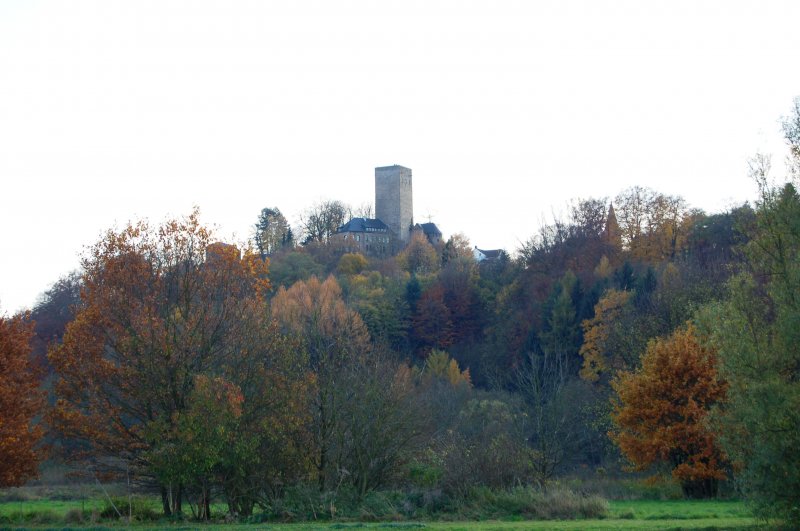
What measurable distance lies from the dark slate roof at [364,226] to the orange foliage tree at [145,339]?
9518 centimetres

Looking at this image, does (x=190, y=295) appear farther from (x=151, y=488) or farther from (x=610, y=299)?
(x=610, y=299)

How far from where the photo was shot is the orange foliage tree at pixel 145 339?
20.1 meters

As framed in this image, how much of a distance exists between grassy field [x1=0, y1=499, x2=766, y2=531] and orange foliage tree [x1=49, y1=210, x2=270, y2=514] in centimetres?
160

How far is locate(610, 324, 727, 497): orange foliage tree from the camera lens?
25359mm

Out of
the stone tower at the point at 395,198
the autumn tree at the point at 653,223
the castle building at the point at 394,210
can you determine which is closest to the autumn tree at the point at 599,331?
the autumn tree at the point at 653,223

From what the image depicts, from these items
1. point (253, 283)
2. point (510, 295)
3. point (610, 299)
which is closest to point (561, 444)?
point (253, 283)

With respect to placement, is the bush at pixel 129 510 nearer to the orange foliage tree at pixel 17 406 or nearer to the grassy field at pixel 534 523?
the grassy field at pixel 534 523

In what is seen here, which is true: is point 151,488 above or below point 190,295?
below

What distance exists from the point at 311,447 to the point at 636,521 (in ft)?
27.8

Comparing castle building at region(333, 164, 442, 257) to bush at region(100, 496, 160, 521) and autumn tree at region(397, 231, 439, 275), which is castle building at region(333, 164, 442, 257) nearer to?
autumn tree at region(397, 231, 439, 275)

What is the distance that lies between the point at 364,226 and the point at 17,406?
100 m

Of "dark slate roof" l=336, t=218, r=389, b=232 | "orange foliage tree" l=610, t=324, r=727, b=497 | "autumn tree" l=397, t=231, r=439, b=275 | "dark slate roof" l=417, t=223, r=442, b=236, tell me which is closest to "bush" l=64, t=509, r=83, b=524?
"orange foliage tree" l=610, t=324, r=727, b=497

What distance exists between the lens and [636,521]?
17766mm

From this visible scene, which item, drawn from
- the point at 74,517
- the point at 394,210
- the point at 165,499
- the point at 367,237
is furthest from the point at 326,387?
the point at 394,210
